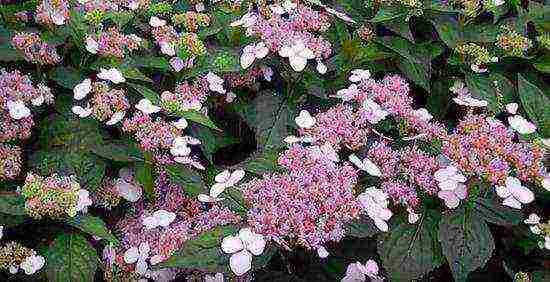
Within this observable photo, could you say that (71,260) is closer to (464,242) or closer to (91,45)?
(91,45)

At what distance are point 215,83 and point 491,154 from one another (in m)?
0.79

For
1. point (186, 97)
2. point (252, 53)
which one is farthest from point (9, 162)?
point (252, 53)

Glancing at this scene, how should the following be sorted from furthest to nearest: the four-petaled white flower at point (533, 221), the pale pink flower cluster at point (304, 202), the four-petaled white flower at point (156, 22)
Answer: the four-petaled white flower at point (156, 22), the four-petaled white flower at point (533, 221), the pale pink flower cluster at point (304, 202)

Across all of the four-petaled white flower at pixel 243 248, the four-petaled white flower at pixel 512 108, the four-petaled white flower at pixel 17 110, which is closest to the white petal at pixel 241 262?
the four-petaled white flower at pixel 243 248

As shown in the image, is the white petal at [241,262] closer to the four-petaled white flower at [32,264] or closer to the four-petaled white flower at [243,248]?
the four-petaled white flower at [243,248]

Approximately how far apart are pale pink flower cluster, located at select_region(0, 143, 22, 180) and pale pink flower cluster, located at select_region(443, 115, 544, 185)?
1043mm

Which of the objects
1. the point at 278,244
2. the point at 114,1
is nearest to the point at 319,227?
the point at 278,244

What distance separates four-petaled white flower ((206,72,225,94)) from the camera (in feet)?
6.80

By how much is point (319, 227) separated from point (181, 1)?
4.00 ft

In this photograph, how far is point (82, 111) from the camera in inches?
76.9

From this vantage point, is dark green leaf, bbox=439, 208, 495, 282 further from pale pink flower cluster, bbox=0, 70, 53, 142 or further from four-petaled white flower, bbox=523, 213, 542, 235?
pale pink flower cluster, bbox=0, 70, 53, 142

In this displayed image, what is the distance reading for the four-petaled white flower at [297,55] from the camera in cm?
199

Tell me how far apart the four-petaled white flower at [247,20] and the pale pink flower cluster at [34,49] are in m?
0.51

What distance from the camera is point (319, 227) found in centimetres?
151
